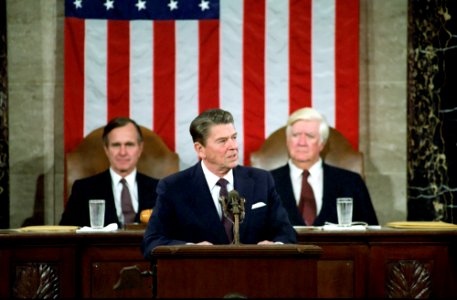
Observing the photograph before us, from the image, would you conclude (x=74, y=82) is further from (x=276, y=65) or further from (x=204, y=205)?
(x=204, y=205)

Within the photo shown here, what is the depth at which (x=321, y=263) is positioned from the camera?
19.2ft

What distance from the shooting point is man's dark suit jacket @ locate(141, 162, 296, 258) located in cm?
469

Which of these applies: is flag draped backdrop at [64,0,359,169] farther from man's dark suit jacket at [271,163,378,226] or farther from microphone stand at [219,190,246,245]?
microphone stand at [219,190,246,245]

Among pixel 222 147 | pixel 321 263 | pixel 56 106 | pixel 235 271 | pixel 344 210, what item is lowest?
pixel 321 263

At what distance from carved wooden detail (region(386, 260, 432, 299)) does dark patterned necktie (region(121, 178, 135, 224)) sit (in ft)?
7.16

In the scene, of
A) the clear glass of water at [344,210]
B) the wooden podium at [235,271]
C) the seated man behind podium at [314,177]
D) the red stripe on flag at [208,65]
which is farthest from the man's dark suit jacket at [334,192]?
the wooden podium at [235,271]

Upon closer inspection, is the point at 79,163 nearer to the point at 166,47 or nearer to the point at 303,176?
the point at 166,47

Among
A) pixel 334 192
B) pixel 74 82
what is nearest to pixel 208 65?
pixel 74 82

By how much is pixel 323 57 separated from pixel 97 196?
2546mm

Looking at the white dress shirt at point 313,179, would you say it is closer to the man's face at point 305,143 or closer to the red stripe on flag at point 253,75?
the man's face at point 305,143

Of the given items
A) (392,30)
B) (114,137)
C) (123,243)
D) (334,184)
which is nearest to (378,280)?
(334,184)

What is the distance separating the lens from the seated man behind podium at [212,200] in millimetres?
4707

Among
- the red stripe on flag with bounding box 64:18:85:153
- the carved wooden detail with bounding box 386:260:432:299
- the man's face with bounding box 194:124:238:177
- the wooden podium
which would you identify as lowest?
the carved wooden detail with bounding box 386:260:432:299

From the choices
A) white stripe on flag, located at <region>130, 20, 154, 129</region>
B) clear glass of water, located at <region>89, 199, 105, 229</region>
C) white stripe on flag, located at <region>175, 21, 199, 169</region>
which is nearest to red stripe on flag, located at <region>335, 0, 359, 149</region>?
white stripe on flag, located at <region>175, 21, 199, 169</region>
